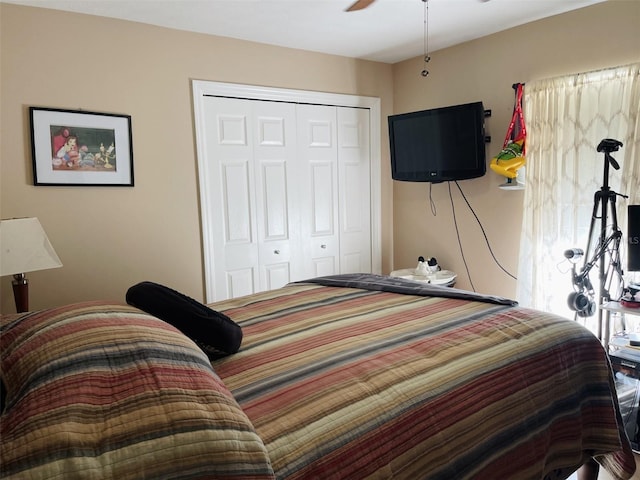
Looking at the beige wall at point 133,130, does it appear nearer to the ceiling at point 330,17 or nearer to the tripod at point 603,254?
the ceiling at point 330,17

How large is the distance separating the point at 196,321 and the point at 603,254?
2414 millimetres

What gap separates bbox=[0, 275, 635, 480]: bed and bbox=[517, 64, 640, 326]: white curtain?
4.60 feet

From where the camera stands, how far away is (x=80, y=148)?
9.41ft

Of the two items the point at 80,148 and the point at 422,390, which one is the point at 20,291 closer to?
the point at 80,148

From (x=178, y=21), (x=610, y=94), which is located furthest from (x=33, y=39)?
(x=610, y=94)

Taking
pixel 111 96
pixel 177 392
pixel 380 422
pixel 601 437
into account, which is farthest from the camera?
pixel 111 96

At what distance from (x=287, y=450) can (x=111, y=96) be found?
2731 mm

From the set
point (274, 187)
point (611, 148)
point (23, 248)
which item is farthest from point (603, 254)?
point (23, 248)

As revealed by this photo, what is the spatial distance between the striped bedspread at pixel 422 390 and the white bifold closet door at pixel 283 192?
1524 millimetres

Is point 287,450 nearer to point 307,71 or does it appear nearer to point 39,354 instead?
point 39,354

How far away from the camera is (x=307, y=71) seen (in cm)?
375

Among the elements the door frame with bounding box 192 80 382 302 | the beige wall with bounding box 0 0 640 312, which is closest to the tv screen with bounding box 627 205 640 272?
the beige wall with bounding box 0 0 640 312

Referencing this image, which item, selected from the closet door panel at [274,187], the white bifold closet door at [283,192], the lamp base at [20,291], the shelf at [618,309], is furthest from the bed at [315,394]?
the closet door panel at [274,187]

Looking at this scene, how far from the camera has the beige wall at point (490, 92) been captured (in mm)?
2832
